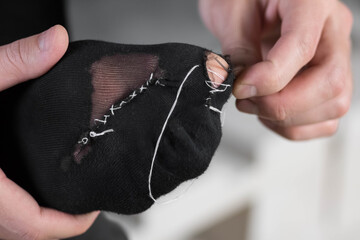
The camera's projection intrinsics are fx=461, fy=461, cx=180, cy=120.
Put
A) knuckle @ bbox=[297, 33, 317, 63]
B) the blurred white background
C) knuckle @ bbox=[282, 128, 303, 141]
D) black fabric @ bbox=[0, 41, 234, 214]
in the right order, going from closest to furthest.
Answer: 1. black fabric @ bbox=[0, 41, 234, 214]
2. knuckle @ bbox=[297, 33, 317, 63]
3. knuckle @ bbox=[282, 128, 303, 141]
4. the blurred white background

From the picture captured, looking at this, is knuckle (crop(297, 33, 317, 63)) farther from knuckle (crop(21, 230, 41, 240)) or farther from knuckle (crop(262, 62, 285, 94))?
knuckle (crop(21, 230, 41, 240))

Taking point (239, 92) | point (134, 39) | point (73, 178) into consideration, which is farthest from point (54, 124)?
point (134, 39)

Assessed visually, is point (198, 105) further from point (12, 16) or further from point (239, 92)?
point (12, 16)

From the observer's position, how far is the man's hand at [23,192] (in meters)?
0.45

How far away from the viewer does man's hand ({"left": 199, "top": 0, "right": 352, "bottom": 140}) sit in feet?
1.71

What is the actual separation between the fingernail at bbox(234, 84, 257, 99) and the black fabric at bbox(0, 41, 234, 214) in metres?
0.04

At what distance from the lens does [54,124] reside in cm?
48

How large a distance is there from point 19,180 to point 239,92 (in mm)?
282

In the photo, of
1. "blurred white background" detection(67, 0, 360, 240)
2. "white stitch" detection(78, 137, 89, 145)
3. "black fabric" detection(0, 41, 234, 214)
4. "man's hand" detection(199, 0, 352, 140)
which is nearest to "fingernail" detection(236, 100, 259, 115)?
"man's hand" detection(199, 0, 352, 140)

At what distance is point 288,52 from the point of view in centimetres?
53

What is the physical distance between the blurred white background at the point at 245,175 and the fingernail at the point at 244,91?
1.68ft

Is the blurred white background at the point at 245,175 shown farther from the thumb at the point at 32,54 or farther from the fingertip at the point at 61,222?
the thumb at the point at 32,54

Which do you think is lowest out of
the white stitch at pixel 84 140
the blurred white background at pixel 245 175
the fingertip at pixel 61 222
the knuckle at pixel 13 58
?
the blurred white background at pixel 245 175

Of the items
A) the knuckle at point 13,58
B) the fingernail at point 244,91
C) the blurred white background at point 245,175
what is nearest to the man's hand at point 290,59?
the fingernail at point 244,91
